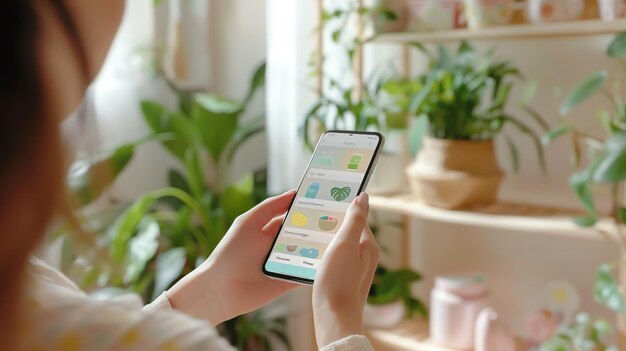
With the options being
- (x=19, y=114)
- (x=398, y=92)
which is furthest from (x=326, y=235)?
(x=398, y=92)

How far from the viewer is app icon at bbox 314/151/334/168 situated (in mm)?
881

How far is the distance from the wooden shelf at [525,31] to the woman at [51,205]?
0.90m

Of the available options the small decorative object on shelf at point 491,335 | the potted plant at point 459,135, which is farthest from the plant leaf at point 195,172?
the small decorative object on shelf at point 491,335

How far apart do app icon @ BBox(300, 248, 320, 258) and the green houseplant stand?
96 cm

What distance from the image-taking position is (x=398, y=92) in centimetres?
161

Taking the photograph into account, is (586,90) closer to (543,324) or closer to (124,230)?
(543,324)

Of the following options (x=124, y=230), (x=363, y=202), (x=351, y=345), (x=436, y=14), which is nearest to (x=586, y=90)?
(x=436, y=14)

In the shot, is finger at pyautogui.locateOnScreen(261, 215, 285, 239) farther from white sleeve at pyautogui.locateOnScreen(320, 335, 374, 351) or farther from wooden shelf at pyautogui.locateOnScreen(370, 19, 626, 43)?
wooden shelf at pyautogui.locateOnScreen(370, 19, 626, 43)

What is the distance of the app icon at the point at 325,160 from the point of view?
34.7 inches

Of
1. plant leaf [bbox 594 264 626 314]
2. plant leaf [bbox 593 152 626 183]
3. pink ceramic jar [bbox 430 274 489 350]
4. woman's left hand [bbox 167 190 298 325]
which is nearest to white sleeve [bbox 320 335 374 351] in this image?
woman's left hand [bbox 167 190 298 325]

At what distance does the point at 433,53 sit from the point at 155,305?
124 centimetres

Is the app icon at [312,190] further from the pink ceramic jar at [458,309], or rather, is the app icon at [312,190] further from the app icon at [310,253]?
the pink ceramic jar at [458,309]

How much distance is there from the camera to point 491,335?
1530mm

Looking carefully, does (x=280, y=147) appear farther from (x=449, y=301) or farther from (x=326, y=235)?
(x=326, y=235)
